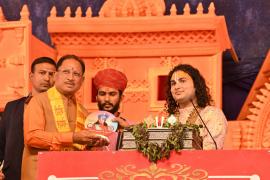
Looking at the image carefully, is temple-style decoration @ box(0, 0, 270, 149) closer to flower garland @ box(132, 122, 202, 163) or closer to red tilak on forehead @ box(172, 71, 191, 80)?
red tilak on forehead @ box(172, 71, 191, 80)

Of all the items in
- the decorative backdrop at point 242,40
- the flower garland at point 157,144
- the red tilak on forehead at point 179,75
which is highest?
the decorative backdrop at point 242,40

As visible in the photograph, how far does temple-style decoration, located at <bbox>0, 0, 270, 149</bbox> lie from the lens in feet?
23.7

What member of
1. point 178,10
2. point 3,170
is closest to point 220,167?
point 3,170

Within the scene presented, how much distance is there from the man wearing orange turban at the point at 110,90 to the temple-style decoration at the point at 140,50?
172cm

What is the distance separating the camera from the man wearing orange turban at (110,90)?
5.44 m

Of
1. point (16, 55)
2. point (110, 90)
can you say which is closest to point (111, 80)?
point (110, 90)

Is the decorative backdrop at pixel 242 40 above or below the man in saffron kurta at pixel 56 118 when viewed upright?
above

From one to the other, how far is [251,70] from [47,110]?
332 cm

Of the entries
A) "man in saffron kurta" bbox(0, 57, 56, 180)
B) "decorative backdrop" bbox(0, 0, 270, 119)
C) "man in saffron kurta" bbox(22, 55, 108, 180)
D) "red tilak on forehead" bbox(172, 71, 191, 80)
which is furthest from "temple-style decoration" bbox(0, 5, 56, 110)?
"red tilak on forehead" bbox(172, 71, 191, 80)

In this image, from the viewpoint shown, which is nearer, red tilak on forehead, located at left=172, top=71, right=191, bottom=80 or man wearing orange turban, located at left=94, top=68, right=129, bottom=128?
red tilak on forehead, located at left=172, top=71, right=191, bottom=80

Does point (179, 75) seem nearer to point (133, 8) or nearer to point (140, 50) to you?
point (140, 50)

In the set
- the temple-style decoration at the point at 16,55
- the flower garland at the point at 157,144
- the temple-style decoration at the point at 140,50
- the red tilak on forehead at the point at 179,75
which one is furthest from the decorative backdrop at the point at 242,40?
the flower garland at the point at 157,144

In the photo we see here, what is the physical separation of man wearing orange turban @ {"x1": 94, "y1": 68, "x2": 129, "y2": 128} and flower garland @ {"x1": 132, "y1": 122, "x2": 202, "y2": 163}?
91cm

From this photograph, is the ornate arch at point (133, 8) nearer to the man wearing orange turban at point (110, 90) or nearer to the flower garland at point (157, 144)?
the man wearing orange turban at point (110, 90)
